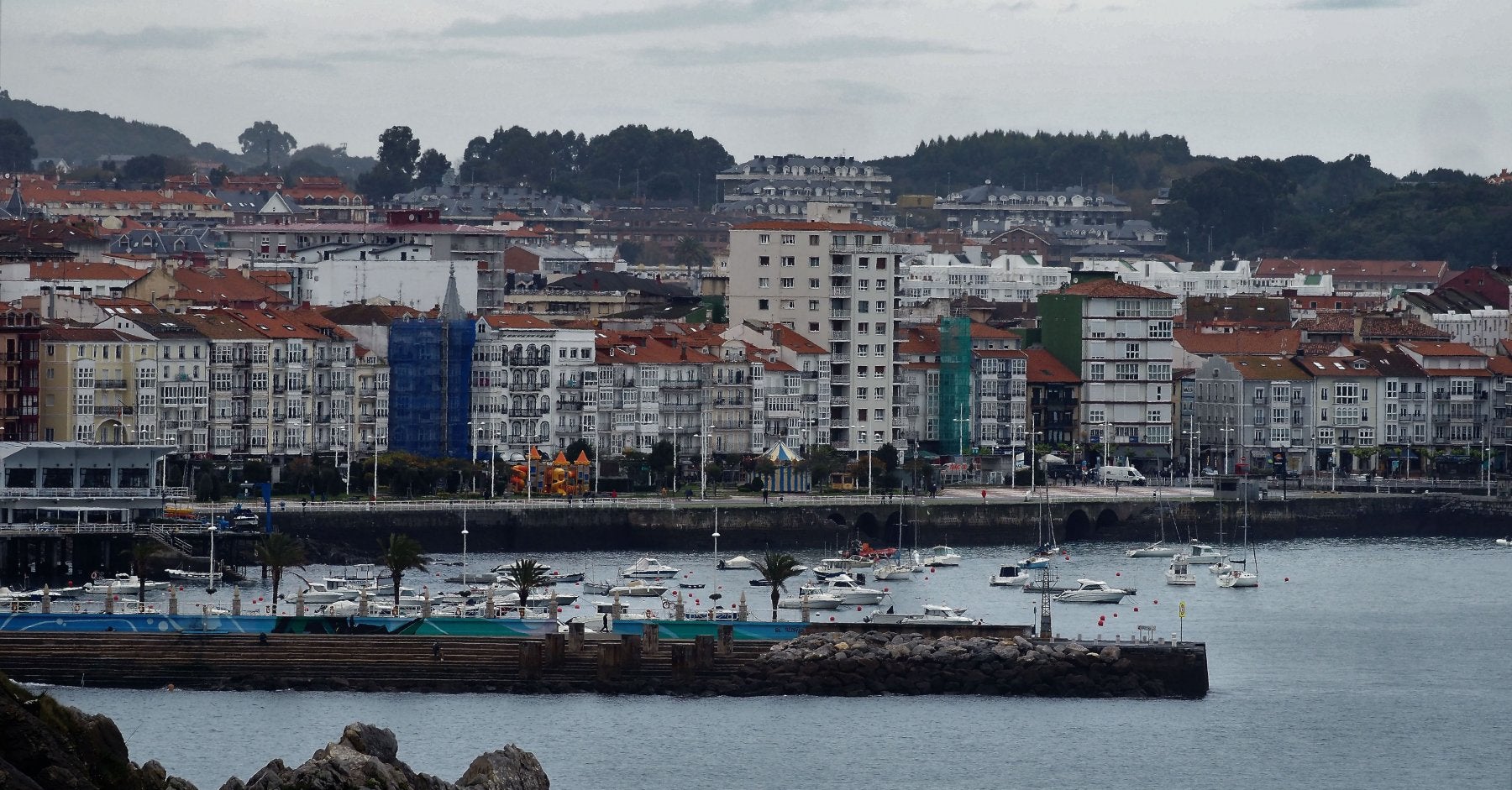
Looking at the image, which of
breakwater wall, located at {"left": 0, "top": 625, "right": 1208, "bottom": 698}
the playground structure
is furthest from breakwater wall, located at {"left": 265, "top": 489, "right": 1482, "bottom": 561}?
breakwater wall, located at {"left": 0, "top": 625, "right": 1208, "bottom": 698}

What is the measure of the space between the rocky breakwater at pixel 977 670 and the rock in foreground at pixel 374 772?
50.6 feet

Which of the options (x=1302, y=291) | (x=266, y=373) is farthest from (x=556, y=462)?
(x=1302, y=291)

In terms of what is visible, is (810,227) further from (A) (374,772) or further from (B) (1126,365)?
(A) (374,772)

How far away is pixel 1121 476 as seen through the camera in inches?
4508

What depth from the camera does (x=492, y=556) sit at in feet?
294

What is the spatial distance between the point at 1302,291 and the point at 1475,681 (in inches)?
4417

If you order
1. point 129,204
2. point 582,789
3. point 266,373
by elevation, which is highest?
point 129,204

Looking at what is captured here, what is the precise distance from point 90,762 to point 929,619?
1274 inches

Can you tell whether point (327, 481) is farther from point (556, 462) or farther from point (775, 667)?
point (775, 667)

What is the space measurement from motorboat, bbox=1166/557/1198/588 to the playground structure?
19000 millimetres

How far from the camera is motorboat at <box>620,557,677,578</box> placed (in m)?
83.1

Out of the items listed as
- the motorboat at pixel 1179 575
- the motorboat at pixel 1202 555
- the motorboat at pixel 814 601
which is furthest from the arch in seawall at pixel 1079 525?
the motorboat at pixel 814 601

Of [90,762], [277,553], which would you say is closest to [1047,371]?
[277,553]

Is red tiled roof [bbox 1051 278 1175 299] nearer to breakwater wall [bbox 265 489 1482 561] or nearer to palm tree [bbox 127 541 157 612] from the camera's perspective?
breakwater wall [bbox 265 489 1482 561]
